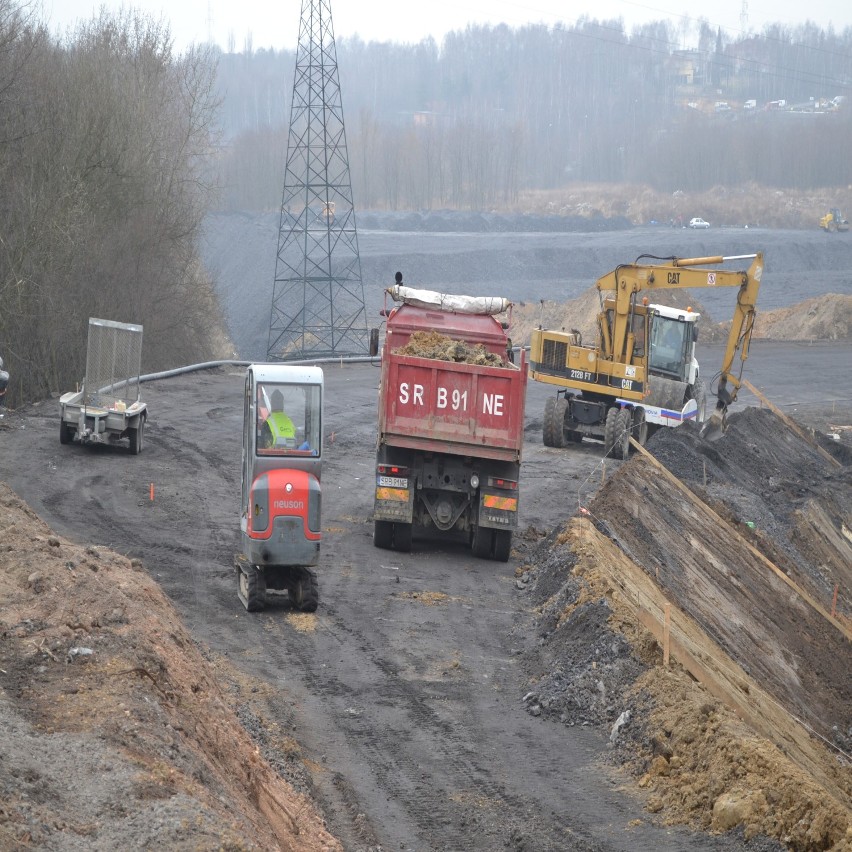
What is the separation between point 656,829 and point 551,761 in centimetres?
146

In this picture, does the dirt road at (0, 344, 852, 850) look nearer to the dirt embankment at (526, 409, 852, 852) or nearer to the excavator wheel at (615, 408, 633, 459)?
the dirt embankment at (526, 409, 852, 852)

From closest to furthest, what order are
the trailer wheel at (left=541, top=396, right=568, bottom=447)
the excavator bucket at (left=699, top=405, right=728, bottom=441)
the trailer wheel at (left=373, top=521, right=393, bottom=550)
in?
1. the trailer wheel at (left=373, top=521, right=393, bottom=550)
2. the trailer wheel at (left=541, top=396, right=568, bottom=447)
3. the excavator bucket at (left=699, top=405, right=728, bottom=441)

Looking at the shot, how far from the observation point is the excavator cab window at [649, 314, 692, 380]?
25000 millimetres

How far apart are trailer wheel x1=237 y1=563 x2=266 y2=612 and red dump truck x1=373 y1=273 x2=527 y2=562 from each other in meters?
3.18

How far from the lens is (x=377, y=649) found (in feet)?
40.9

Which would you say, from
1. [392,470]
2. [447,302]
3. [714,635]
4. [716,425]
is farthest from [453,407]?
[716,425]

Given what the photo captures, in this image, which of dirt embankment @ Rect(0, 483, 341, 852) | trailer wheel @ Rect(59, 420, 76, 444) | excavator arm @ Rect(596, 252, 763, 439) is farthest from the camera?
excavator arm @ Rect(596, 252, 763, 439)

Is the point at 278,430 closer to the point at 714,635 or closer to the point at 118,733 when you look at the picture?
the point at 118,733

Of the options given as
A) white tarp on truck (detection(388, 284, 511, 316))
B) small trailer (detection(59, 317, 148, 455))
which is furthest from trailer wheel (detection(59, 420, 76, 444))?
white tarp on truck (detection(388, 284, 511, 316))

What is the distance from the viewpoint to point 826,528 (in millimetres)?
22922

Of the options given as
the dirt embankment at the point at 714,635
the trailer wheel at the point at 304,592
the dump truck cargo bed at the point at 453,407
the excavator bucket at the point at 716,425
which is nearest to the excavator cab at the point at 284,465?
the trailer wheel at the point at 304,592

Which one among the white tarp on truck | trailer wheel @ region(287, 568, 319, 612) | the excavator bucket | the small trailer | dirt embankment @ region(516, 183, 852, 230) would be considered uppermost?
dirt embankment @ region(516, 183, 852, 230)

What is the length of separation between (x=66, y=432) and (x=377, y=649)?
11.0 m

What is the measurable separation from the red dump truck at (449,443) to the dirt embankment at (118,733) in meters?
5.03
